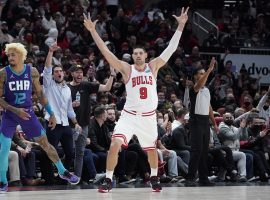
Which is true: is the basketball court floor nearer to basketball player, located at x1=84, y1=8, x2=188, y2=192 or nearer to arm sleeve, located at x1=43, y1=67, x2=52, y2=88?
basketball player, located at x1=84, y1=8, x2=188, y2=192

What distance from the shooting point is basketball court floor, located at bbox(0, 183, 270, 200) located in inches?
436

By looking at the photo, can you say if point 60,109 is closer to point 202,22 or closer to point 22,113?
point 22,113

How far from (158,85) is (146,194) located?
781 centimetres

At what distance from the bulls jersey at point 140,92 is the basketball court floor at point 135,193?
Answer: 130 cm

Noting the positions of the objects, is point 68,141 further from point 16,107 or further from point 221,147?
point 221,147

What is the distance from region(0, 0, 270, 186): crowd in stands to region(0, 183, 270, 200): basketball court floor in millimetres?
1224

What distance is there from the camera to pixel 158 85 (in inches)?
762

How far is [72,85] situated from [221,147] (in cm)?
A: 367

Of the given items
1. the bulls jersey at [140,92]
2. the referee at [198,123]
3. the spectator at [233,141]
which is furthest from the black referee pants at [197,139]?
the bulls jersey at [140,92]

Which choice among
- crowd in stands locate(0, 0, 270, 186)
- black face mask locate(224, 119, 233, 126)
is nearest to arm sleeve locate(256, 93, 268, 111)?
crowd in stands locate(0, 0, 270, 186)

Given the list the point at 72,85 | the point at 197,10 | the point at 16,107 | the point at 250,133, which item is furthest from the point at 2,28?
the point at 197,10

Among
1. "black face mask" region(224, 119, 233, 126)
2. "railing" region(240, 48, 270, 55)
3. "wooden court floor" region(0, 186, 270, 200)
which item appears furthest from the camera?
"railing" region(240, 48, 270, 55)

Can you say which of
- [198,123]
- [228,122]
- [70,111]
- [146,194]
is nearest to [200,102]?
[198,123]

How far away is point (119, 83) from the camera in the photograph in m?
18.6
